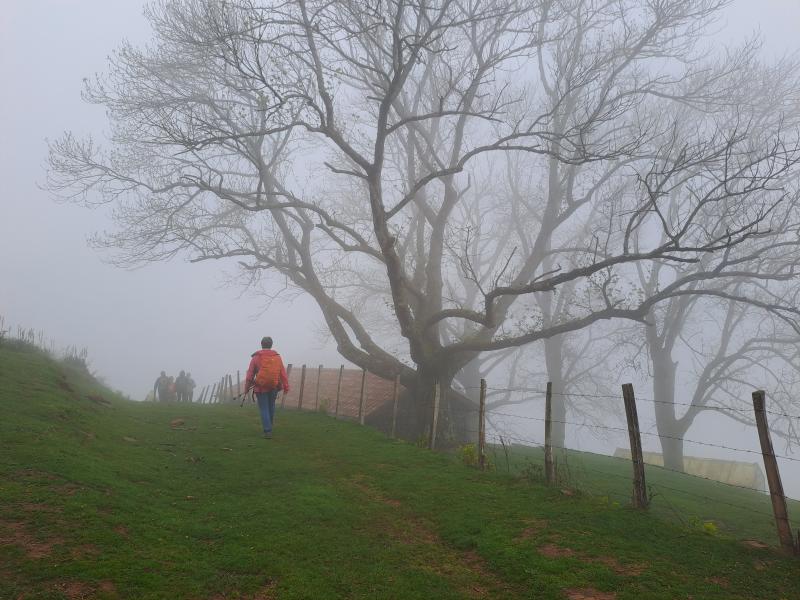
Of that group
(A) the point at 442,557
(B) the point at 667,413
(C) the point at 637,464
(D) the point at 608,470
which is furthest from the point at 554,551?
(B) the point at 667,413

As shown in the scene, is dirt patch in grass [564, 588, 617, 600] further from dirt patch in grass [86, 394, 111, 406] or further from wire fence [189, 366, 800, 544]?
dirt patch in grass [86, 394, 111, 406]

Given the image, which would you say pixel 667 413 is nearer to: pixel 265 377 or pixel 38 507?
pixel 265 377

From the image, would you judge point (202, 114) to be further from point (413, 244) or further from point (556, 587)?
point (556, 587)

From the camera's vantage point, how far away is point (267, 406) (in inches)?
528

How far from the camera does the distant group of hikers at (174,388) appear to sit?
1214 inches

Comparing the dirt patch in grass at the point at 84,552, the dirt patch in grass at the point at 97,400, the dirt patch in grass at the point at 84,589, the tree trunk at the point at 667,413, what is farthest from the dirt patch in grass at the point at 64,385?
the tree trunk at the point at 667,413

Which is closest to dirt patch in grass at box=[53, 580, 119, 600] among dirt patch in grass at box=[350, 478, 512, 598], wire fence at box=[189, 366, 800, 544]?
dirt patch in grass at box=[350, 478, 512, 598]

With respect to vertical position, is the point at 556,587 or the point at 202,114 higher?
the point at 202,114

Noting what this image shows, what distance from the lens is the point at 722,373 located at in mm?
24984

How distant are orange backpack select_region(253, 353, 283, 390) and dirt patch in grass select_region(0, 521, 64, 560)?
6.79 meters

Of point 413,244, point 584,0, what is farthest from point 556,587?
point 584,0

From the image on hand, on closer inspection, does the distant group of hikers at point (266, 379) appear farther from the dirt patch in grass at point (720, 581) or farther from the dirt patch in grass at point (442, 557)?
the dirt patch in grass at point (720, 581)

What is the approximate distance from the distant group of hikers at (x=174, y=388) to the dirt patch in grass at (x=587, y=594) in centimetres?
2812

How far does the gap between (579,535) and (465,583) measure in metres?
2.00
